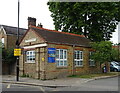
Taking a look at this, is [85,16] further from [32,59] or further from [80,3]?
[32,59]

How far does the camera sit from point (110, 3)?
3008cm

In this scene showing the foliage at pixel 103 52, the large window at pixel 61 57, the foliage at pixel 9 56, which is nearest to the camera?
the large window at pixel 61 57

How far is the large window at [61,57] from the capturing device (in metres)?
19.9

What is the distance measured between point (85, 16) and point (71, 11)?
96.9 inches

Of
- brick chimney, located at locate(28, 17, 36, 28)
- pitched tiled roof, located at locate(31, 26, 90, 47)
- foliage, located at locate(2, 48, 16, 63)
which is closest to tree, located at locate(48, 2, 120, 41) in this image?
brick chimney, located at locate(28, 17, 36, 28)

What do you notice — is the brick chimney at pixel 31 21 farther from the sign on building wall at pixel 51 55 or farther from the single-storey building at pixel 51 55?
the sign on building wall at pixel 51 55

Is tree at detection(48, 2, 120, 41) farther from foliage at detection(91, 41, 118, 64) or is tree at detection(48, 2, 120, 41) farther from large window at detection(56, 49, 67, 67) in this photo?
large window at detection(56, 49, 67, 67)

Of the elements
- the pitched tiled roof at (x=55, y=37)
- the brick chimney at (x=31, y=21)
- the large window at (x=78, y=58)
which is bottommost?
the large window at (x=78, y=58)

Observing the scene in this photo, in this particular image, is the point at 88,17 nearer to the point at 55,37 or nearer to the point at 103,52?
the point at 103,52

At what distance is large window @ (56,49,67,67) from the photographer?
65.4 feet

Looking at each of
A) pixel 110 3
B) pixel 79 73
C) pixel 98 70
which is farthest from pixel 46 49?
pixel 110 3

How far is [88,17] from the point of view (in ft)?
107

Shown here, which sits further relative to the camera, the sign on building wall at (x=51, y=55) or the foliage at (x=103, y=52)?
the foliage at (x=103, y=52)

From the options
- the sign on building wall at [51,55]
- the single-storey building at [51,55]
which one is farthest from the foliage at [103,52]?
the sign on building wall at [51,55]
